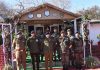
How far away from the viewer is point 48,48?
15797mm

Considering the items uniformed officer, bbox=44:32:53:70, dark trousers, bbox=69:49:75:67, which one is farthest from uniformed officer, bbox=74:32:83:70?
uniformed officer, bbox=44:32:53:70

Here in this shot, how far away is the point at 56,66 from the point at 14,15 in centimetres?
350

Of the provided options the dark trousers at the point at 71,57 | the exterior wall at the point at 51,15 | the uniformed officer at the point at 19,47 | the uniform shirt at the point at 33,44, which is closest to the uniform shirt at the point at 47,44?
the uniform shirt at the point at 33,44

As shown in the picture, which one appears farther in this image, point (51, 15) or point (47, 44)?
point (51, 15)

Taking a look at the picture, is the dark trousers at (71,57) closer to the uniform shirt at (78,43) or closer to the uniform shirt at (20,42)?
the uniform shirt at (78,43)

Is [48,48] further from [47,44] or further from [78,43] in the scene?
[78,43]

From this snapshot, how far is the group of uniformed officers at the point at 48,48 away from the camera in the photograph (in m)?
15.4

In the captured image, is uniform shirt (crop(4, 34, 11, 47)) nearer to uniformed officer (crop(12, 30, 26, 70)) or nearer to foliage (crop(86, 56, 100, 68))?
uniformed officer (crop(12, 30, 26, 70))

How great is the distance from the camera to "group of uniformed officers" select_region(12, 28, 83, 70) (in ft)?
50.6

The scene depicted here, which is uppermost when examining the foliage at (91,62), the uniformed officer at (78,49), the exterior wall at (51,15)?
the exterior wall at (51,15)

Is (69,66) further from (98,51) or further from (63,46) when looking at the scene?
(98,51)

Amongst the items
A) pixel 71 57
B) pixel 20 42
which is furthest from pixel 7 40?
pixel 71 57

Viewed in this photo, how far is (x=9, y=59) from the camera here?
16922 mm

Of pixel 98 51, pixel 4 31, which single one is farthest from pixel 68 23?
pixel 4 31
